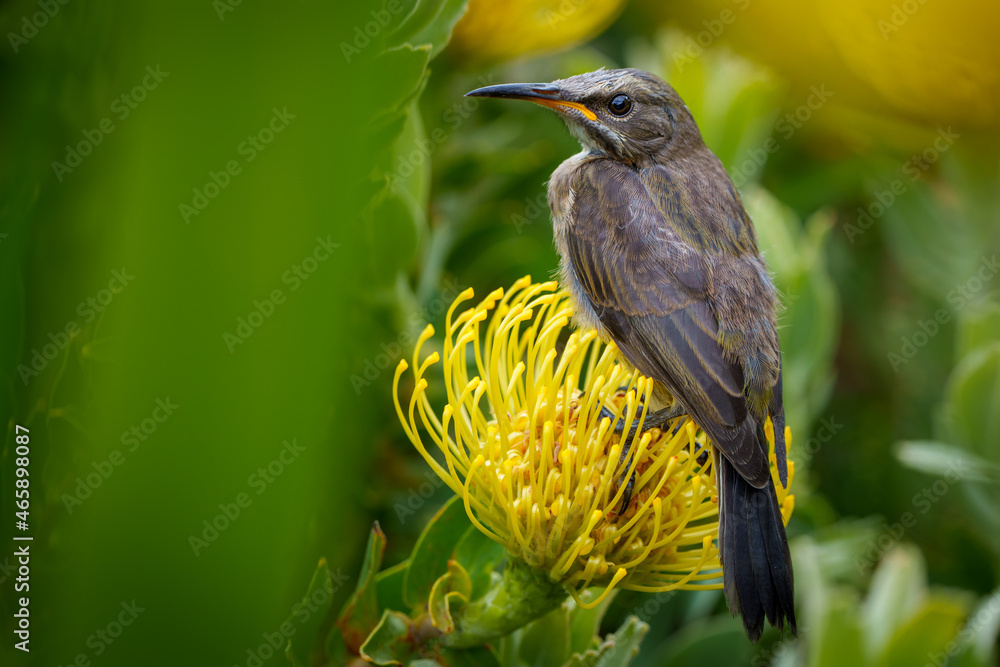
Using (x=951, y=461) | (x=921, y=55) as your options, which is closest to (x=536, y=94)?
(x=951, y=461)

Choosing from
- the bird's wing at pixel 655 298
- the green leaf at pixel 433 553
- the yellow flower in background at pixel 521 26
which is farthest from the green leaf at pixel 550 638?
the yellow flower in background at pixel 521 26

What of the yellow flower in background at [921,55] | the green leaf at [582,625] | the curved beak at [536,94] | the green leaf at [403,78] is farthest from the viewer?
the yellow flower in background at [921,55]

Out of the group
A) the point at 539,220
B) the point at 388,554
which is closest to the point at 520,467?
the point at 388,554

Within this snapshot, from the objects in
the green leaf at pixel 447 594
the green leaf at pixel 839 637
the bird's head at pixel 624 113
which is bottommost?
the green leaf at pixel 839 637

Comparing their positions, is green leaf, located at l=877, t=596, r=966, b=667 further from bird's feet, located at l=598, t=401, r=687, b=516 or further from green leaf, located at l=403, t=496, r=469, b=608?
green leaf, located at l=403, t=496, r=469, b=608

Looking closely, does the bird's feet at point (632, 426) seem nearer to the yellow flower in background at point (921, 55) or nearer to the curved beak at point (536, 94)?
the curved beak at point (536, 94)

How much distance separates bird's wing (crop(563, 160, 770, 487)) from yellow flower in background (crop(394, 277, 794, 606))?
9cm

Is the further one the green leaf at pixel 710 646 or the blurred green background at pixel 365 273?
the green leaf at pixel 710 646

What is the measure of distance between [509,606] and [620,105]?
1.20 m

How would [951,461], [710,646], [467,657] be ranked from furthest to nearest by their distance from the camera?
[951,461] < [710,646] < [467,657]

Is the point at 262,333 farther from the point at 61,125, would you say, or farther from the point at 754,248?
the point at 754,248

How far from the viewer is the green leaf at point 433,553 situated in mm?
1620

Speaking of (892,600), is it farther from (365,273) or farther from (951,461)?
(365,273)

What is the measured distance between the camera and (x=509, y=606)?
155 centimetres
